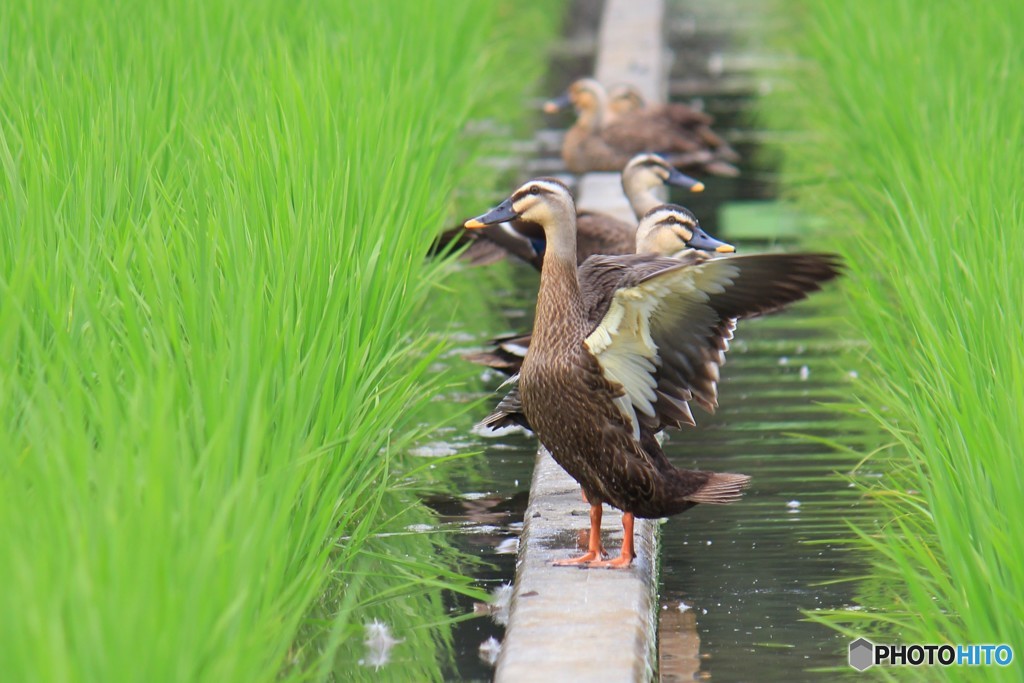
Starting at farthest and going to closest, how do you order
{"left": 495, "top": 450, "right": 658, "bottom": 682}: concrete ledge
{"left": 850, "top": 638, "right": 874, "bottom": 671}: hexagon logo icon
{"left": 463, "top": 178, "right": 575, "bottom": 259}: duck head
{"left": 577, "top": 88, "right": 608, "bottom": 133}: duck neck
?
{"left": 577, "top": 88, "right": 608, "bottom": 133}: duck neck
{"left": 463, "top": 178, "right": 575, "bottom": 259}: duck head
{"left": 850, "top": 638, "right": 874, "bottom": 671}: hexagon logo icon
{"left": 495, "top": 450, "right": 658, "bottom": 682}: concrete ledge

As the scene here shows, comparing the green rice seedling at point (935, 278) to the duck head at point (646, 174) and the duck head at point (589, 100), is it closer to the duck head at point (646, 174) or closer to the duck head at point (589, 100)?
the duck head at point (646, 174)

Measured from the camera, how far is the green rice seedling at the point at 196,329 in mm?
2489

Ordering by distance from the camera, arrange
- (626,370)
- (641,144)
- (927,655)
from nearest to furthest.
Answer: (927,655) → (626,370) → (641,144)

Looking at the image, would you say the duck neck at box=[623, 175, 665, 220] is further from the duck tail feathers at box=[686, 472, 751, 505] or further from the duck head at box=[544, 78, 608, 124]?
the duck tail feathers at box=[686, 472, 751, 505]

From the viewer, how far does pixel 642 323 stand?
4.07 metres

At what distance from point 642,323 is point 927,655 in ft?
3.37

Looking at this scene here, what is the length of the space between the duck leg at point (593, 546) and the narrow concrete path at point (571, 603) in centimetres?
3

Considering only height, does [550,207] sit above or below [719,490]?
above

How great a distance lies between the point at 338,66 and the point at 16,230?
2322 millimetres

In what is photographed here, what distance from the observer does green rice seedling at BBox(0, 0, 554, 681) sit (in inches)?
98.0

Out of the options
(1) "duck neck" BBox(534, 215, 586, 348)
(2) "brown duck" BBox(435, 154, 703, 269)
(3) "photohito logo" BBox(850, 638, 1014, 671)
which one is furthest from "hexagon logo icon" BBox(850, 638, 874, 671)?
(2) "brown duck" BBox(435, 154, 703, 269)

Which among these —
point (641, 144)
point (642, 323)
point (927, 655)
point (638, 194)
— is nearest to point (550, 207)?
point (642, 323)

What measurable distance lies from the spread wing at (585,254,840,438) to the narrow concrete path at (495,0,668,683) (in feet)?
1.14

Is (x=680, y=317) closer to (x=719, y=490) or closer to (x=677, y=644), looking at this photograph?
(x=719, y=490)
